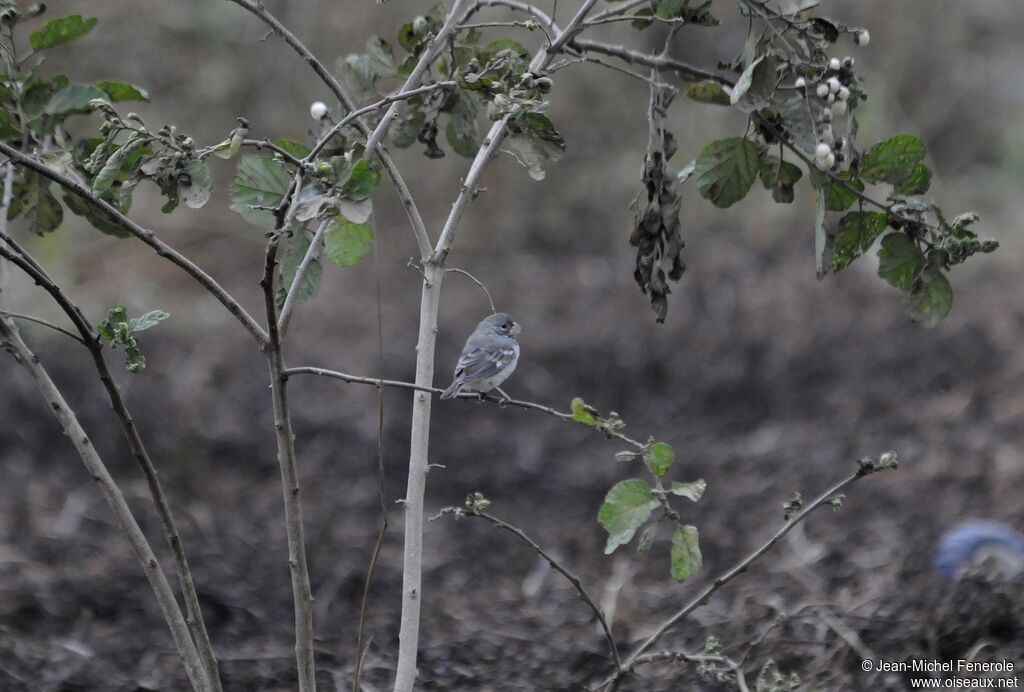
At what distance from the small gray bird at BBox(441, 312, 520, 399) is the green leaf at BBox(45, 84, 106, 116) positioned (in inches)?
52.0

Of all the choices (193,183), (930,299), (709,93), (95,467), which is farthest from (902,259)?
(95,467)

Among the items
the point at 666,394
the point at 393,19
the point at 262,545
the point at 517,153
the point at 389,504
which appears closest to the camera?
the point at 517,153

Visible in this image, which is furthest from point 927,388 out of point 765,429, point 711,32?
point 711,32

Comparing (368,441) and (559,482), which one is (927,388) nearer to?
(559,482)

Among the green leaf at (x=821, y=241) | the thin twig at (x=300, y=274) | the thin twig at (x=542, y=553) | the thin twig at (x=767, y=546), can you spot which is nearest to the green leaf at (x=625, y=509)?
the thin twig at (x=542, y=553)

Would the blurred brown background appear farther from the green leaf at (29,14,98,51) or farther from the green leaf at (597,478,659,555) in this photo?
the green leaf at (29,14,98,51)

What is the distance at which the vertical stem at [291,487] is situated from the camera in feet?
6.97

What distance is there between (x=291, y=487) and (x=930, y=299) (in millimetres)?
1417

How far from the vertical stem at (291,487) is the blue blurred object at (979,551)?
2237mm

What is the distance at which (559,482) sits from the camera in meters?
5.31

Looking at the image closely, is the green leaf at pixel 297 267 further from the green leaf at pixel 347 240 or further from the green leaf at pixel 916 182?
the green leaf at pixel 916 182

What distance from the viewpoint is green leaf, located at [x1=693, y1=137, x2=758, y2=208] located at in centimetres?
252

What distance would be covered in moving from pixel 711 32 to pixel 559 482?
6.13 m

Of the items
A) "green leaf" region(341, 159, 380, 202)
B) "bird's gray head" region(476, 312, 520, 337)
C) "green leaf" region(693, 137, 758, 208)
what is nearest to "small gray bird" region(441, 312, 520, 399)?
"bird's gray head" region(476, 312, 520, 337)
